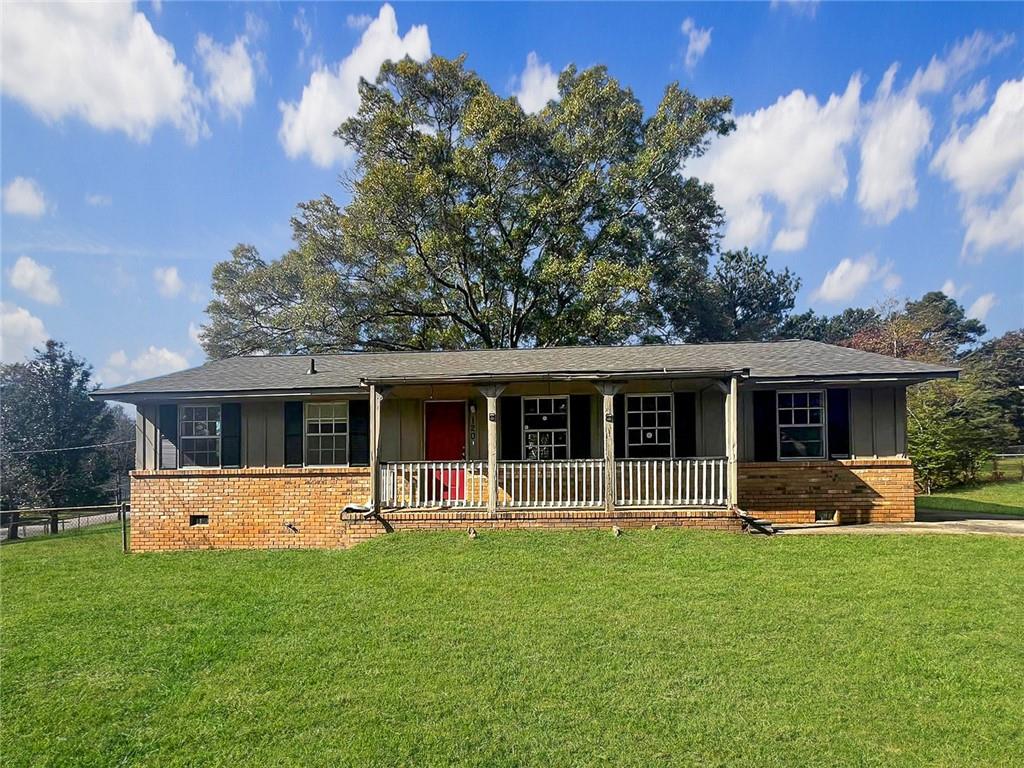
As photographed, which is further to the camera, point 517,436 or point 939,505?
point 939,505

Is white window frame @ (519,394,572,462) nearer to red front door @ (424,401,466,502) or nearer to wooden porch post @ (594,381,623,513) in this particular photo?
red front door @ (424,401,466,502)

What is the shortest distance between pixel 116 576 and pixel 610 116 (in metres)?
21.1

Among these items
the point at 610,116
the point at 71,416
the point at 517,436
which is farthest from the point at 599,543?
the point at 71,416

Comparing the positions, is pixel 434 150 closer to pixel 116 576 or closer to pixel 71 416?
pixel 116 576

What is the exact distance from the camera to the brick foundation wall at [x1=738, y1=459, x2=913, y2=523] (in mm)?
11188

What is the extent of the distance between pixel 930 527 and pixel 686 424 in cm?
440

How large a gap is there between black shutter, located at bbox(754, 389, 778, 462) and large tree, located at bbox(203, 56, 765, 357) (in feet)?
32.4

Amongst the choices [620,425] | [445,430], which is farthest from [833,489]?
[445,430]

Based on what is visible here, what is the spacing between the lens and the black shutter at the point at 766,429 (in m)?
11.5

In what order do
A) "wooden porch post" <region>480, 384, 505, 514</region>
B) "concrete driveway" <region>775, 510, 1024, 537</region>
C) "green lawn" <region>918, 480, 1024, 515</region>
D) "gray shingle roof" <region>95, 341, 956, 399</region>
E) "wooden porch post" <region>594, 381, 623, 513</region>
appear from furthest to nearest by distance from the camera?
1. "green lawn" <region>918, 480, 1024, 515</region>
2. "gray shingle roof" <region>95, 341, 956, 399</region>
3. "wooden porch post" <region>480, 384, 505, 514</region>
4. "wooden porch post" <region>594, 381, 623, 513</region>
5. "concrete driveway" <region>775, 510, 1024, 537</region>

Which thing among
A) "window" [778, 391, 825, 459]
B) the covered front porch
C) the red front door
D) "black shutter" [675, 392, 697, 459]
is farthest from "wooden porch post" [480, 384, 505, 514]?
"window" [778, 391, 825, 459]

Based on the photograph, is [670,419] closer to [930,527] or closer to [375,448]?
[930,527]

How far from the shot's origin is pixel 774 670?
5.04 metres

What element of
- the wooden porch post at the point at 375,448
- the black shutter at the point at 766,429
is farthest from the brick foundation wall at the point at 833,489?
the wooden porch post at the point at 375,448
